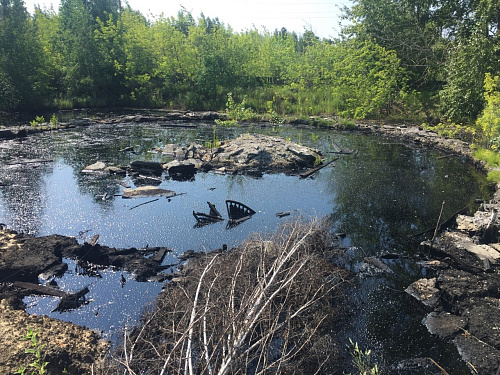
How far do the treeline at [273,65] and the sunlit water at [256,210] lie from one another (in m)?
9.81

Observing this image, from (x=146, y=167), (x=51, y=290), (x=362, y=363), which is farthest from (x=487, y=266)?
(x=146, y=167)

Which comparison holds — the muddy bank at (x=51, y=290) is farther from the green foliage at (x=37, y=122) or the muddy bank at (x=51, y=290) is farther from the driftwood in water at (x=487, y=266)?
the green foliage at (x=37, y=122)

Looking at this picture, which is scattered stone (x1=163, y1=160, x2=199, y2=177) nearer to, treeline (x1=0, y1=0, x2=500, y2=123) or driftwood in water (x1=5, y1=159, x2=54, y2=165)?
driftwood in water (x1=5, y1=159, x2=54, y2=165)

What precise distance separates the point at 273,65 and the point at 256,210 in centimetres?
3346

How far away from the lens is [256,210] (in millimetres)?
12328

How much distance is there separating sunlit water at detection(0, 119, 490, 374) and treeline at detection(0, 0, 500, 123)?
32.2ft

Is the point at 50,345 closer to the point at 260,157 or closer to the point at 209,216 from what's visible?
the point at 209,216

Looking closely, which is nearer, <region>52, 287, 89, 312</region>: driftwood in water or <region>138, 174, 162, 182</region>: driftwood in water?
<region>52, 287, 89, 312</region>: driftwood in water

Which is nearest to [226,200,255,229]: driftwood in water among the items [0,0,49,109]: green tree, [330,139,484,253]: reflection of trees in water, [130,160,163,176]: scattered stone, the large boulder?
[330,139,484,253]: reflection of trees in water

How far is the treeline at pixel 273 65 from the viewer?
27.0 meters

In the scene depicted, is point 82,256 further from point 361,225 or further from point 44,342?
point 361,225

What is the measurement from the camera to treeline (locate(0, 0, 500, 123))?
27047mm

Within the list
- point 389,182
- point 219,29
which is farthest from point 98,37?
point 389,182

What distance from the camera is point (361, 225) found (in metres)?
11.3
